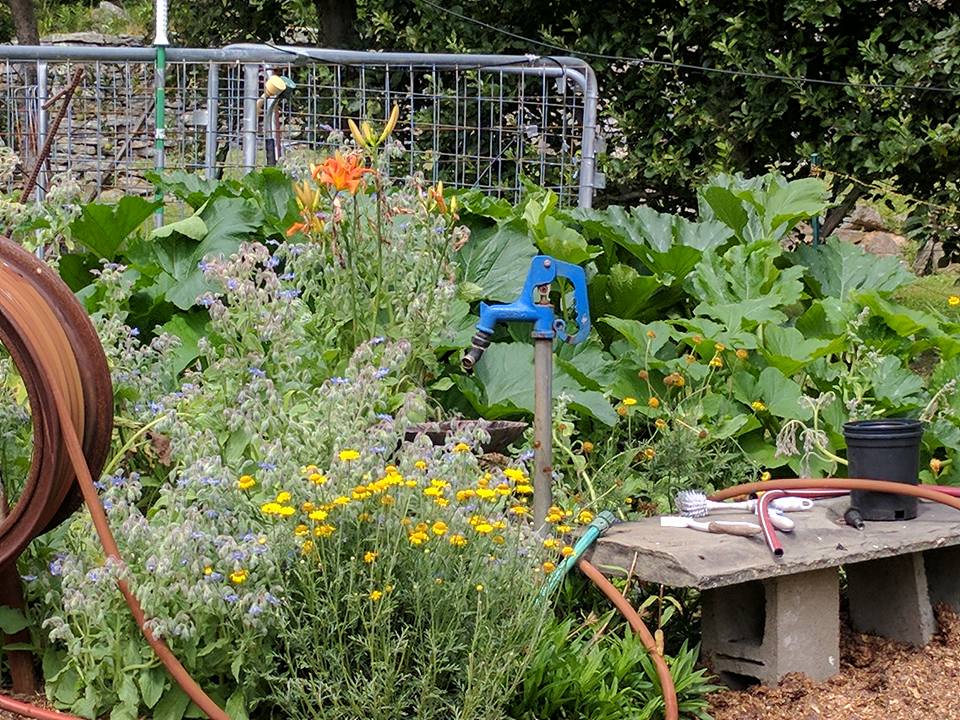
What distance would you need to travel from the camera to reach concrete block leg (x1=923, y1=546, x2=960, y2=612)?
3930mm

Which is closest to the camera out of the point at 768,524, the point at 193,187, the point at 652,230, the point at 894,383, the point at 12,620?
the point at 12,620

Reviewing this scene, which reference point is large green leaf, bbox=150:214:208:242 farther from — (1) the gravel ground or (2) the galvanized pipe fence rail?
(1) the gravel ground

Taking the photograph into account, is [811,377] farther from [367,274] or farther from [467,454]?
[467,454]

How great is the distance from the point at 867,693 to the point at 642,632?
644 millimetres

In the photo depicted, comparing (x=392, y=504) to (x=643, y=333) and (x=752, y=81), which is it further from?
(x=752, y=81)

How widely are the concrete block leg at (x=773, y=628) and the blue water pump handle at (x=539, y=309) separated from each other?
2.53 ft

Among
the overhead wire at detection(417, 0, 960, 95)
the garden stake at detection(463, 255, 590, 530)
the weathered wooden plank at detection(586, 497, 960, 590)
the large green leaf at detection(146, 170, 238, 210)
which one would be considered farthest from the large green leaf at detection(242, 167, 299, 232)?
the overhead wire at detection(417, 0, 960, 95)

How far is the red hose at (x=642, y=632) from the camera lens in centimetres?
295

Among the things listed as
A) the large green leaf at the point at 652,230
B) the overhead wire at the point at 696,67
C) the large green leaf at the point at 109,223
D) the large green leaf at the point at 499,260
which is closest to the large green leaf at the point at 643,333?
the large green leaf at the point at 499,260

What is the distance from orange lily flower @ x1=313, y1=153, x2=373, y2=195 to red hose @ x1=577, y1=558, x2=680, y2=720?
1.22m

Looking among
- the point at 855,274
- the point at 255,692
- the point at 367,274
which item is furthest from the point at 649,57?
the point at 255,692

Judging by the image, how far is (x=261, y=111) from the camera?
584cm

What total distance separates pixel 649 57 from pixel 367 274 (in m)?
3.85

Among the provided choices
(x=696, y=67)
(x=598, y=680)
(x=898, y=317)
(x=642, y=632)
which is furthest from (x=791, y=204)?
(x=598, y=680)
